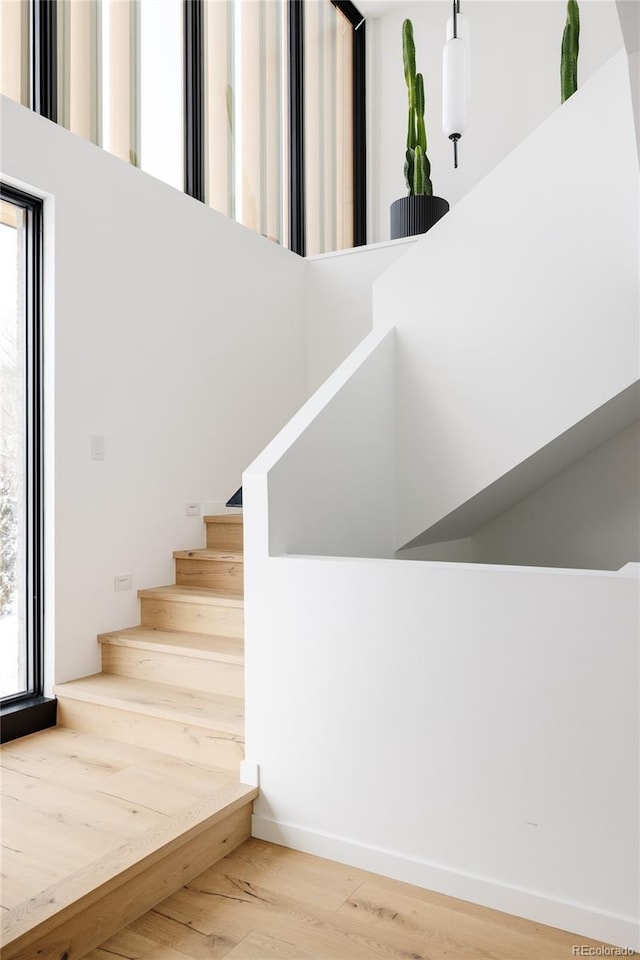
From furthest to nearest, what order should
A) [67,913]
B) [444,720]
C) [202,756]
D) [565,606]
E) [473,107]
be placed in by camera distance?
[473,107]
[202,756]
[444,720]
[565,606]
[67,913]

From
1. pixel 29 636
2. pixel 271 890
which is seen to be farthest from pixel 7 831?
pixel 29 636

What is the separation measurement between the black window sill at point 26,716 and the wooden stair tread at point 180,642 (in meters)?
0.35

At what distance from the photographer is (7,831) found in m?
1.98

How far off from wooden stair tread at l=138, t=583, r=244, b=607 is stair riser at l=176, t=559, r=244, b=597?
37mm

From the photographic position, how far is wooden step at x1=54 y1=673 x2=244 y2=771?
2355 mm

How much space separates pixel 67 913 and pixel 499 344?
2.07 m

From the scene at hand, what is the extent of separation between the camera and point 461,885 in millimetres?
1856

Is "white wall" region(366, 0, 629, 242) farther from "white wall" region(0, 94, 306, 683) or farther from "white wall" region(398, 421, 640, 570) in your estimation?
"white wall" region(398, 421, 640, 570)

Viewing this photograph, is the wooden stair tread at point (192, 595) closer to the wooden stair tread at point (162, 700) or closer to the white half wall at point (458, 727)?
the wooden stair tread at point (162, 700)

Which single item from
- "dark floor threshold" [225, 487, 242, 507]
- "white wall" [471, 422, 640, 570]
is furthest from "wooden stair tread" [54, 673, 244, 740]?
"white wall" [471, 422, 640, 570]

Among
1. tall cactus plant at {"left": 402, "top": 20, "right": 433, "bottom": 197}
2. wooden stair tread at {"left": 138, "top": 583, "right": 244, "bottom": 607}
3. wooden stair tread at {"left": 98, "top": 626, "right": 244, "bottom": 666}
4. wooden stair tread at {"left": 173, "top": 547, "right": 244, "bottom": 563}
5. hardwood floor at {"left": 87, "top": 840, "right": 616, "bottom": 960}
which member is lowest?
hardwood floor at {"left": 87, "top": 840, "right": 616, "bottom": 960}

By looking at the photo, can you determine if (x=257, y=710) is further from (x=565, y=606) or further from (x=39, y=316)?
(x=39, y=316)

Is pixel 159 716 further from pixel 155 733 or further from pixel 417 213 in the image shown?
pixel 417 213

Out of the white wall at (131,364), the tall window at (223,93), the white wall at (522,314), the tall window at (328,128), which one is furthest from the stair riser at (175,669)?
the tall window at (328,128)
